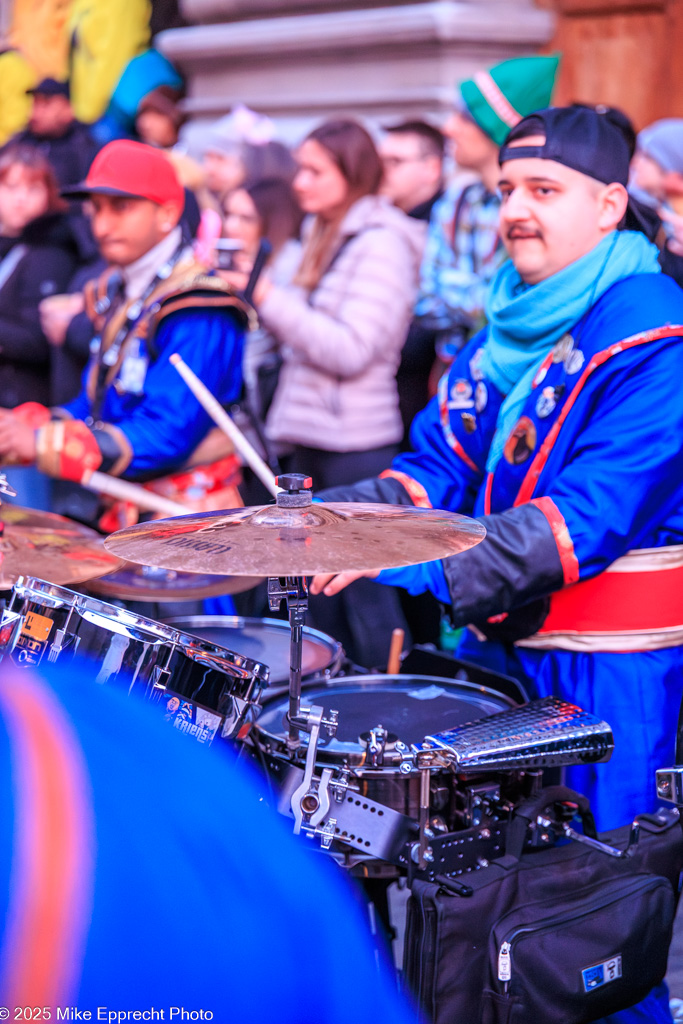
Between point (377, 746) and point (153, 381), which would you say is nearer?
point (377, 746)

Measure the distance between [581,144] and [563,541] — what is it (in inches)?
32.6

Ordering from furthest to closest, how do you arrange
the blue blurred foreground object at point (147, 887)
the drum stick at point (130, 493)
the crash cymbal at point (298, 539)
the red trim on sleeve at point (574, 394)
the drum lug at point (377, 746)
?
1. the drum stick at point (130, 493)
2. the red trim on sleeve at point (574, 394)
3. the drum lug at point (377, 746)
4. the crash cymbal at point (298, 539)
5. the blue blurred foreground object at point (147, 887)

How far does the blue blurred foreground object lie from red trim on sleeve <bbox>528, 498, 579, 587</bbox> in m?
1.48

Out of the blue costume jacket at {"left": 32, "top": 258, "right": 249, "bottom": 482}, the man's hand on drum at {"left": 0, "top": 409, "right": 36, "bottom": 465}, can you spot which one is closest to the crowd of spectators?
the blue costume jacket at {"left": 32, "top": 258, "right": 249, "bottom": 482}

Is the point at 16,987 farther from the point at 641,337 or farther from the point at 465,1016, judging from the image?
the point at 641,337

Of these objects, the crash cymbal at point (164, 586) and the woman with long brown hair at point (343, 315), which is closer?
the crash cymbal at point (164, 586)

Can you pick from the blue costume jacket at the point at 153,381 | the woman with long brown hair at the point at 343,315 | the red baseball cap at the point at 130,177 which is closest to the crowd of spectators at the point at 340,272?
the woman with long brown hair at the point at 343,315

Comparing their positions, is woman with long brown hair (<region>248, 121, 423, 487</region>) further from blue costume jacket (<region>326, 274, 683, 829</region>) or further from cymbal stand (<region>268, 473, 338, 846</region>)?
cymbal stand (<region>268, 473, 338, 846</region>)

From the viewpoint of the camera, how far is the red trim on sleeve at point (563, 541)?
211 centimetres

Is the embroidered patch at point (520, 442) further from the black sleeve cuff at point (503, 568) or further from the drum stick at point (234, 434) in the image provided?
the drum stick at point (234, 434)

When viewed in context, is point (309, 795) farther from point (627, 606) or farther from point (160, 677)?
point (627, 606)

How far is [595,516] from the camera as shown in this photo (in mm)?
2117

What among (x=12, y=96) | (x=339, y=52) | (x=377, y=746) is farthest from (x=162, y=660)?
(x=12, y=96)

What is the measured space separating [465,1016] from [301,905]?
4.18 ft
